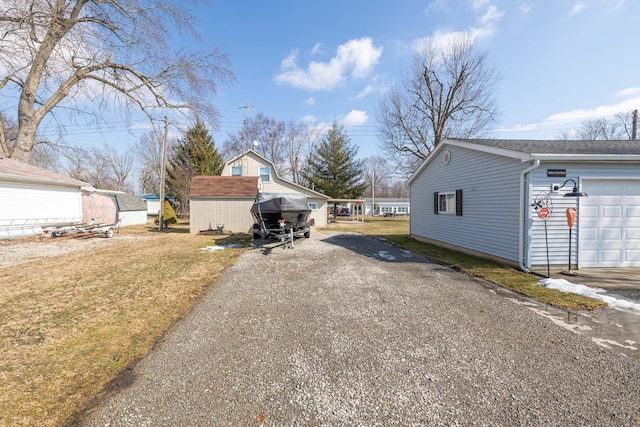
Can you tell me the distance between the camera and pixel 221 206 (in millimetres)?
15797

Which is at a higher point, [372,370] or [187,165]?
[187,165]

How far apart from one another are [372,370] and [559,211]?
272 inches

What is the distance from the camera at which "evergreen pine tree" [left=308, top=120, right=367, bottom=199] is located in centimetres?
3034

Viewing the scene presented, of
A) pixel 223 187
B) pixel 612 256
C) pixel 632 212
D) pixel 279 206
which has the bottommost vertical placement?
pixel 612 256

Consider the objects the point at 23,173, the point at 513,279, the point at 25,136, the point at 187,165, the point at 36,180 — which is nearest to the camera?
the point at 513,279

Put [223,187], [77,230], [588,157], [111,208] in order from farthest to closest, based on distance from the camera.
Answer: [111,208] < [223,187] < [77,230] < [588,157]

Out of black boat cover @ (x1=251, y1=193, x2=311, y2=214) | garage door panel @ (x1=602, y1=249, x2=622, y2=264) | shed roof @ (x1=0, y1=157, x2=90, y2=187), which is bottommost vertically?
garage door panel @ (x1=602, y1=249, x2=622, y2=264)

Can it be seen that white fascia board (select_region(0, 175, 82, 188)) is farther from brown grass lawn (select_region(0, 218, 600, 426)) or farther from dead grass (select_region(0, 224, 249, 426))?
dead grass (select_region(0, 224, 249, 426))

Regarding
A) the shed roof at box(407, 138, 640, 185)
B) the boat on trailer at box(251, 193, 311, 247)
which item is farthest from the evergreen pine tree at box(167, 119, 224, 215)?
the shed roof at box(407, 138, 640, 185)

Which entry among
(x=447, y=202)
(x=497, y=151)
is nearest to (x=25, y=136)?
(x=447, y=202)

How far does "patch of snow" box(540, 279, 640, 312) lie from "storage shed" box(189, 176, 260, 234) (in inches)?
545

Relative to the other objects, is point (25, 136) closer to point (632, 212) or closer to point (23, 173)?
point (23, 173)

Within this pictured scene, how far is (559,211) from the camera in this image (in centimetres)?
644

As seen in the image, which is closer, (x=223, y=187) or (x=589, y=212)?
(x=589, y=212)
